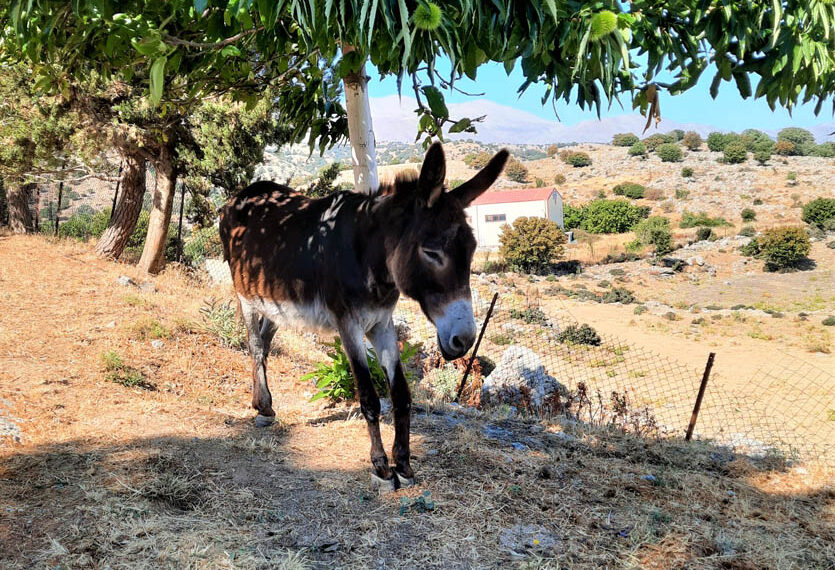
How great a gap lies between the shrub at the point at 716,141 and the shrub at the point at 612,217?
112 ft

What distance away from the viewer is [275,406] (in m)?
6.91

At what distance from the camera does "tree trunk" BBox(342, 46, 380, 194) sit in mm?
5535

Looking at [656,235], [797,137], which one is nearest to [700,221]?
[656,235]


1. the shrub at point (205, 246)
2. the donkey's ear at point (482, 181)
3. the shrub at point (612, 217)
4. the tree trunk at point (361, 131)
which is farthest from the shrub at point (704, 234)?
the donkey's ear at point (482, 181)

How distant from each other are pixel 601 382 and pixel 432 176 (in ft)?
56.6

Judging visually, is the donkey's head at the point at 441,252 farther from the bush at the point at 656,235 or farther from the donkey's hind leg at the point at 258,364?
the bush at the point at 656,235

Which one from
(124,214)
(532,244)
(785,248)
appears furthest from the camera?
(532,244)

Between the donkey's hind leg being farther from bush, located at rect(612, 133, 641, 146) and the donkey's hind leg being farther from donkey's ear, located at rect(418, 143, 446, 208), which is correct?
bush, located at rect(612, 133, 641, 146)

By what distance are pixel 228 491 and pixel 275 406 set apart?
2888 millimetres

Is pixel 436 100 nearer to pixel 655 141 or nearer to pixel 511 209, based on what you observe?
pixel 511 209

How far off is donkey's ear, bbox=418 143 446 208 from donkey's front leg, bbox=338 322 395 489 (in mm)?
1228

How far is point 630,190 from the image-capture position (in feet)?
229

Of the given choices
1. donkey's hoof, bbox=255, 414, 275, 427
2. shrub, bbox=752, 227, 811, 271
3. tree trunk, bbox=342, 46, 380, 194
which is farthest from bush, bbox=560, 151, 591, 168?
donkey's hoof, bbox=255, 414, 275, 427

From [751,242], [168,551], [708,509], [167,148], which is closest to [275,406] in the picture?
[168,551]
